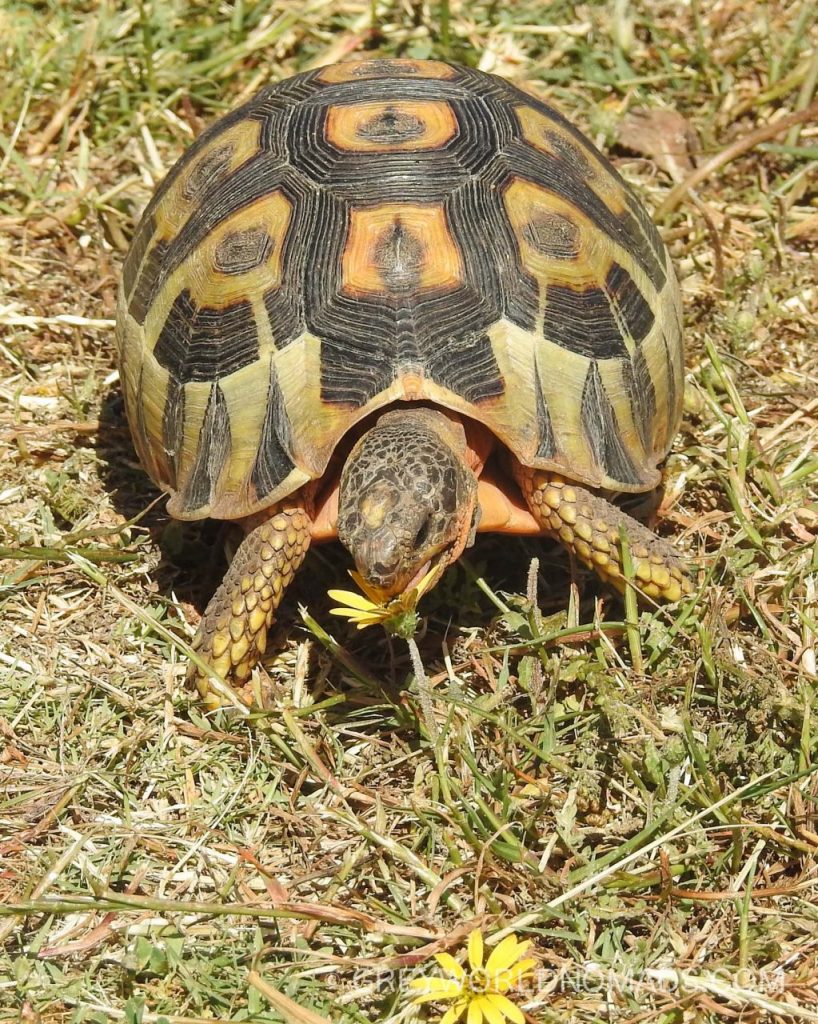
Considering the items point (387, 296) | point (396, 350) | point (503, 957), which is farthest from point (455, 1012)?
point (387, 296)

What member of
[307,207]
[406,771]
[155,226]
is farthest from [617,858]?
[155,226]

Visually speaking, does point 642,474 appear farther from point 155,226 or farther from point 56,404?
point 56,404

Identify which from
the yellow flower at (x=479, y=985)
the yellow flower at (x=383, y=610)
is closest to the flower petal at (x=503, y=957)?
the yellow flower at (x=479, y=985)

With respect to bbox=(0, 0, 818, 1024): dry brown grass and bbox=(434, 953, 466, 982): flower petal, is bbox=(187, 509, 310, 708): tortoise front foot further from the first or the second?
bbox=(434, 953, 466, 982): flower petal

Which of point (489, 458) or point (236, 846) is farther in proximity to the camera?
point (489, 458)

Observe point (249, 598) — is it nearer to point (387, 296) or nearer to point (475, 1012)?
point (387, 296)

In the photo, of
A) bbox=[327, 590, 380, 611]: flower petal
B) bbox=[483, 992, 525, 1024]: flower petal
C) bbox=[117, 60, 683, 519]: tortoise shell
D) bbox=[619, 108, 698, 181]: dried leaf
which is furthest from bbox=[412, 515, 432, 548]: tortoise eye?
bbox=[619, 108, 698, 181]: dried leaf

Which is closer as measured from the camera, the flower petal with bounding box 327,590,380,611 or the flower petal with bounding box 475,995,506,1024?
the flower petal with bounding box 475,995,506,1024
